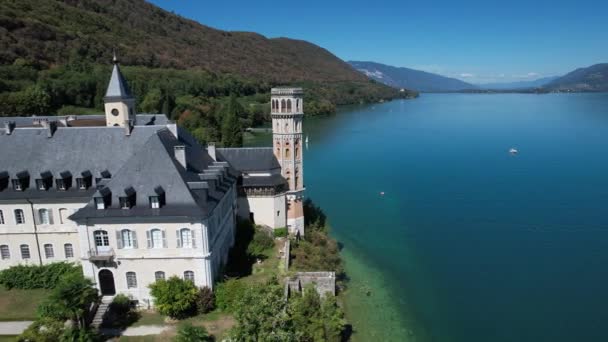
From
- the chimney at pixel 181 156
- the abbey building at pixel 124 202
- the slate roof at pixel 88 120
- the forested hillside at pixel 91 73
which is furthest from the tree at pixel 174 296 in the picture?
the forested hillside at pixel 91 73

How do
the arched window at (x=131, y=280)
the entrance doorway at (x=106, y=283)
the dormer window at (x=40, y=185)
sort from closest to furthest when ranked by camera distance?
the arched window at (x=131, y=280) → the entrance doorway at (x=106, y=283) → the dormer window at (x=40, y=185)

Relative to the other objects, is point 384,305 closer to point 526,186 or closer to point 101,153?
point 101,153

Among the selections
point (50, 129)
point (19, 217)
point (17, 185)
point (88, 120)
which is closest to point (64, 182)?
point (17, 185)

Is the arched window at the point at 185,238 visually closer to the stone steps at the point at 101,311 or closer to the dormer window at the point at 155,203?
the dormer window at the point at 155,203

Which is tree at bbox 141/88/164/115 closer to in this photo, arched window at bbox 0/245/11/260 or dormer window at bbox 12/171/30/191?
dormer window at bbox 12/171/30/191

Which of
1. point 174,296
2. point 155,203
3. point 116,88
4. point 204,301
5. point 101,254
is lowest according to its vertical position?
point 204,301

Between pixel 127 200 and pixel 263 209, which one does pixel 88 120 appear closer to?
pixel 263 209

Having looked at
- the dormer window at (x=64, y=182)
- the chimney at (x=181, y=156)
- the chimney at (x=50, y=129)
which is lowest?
the dormer window at (x=64, y=182)

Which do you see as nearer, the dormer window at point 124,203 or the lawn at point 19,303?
the lawn at point 19,303
